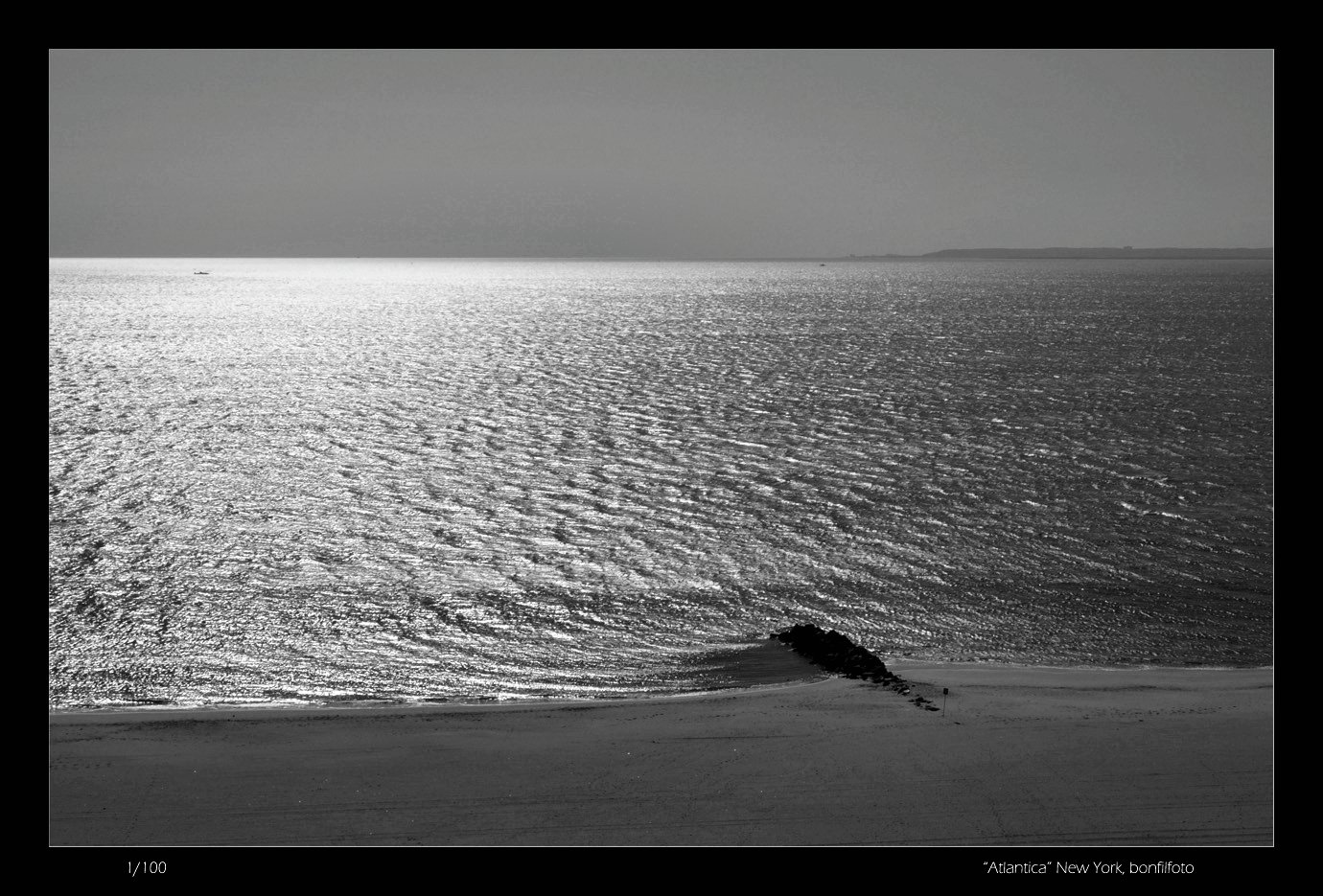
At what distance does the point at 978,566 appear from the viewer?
88.6 feet

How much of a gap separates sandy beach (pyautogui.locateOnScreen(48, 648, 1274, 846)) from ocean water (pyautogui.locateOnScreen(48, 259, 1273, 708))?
4.56 metres

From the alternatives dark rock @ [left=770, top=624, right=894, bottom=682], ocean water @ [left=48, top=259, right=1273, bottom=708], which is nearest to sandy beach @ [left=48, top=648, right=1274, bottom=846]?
dark rock @ [left=770, top=624, right=894, bottom=682]

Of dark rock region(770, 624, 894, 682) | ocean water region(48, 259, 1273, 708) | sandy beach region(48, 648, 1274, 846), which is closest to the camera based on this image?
sandy beach region(48, 648, 1274, 846)

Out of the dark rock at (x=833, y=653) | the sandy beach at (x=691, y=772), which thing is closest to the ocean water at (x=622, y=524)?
the dark rock at (x=833, y=653)

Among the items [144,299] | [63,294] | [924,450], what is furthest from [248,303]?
[924,450]

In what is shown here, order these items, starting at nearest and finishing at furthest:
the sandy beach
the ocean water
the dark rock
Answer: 1. the sandy beach
2. the dark rock
3. the ocean water

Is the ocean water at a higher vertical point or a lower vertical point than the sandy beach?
higher

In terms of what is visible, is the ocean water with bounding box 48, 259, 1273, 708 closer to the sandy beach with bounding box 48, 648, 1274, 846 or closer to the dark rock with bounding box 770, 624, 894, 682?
the dark rock with bounding box 770, 624, 894, 682

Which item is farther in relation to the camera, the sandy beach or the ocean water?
the ocean water

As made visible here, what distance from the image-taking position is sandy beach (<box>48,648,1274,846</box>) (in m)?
10.7

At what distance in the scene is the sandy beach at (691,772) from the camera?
10.7 m
